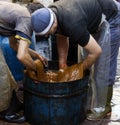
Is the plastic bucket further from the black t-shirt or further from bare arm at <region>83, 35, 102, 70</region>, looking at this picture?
the black t-shirt

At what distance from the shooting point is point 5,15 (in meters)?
2.67

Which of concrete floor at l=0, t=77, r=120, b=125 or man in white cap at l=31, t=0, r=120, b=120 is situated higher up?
man in white cap at l=31, t=0, r=120, b=120

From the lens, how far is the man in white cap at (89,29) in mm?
2424

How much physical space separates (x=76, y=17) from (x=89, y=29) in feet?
1.22

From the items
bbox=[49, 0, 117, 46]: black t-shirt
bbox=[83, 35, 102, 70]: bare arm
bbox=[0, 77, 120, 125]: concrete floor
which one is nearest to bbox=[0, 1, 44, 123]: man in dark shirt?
bbox=[49, 0, 117, 46]: black t-shirt

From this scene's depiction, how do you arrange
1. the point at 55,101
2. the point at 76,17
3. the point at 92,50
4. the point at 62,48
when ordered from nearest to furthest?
the point at 76,17 → the point at 92,50 → the point at 55,101 → the point at 62,48

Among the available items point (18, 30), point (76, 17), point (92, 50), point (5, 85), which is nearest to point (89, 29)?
point (92, 50)

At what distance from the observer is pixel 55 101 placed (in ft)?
9.00

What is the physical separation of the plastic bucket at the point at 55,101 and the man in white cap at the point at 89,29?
0.66ft

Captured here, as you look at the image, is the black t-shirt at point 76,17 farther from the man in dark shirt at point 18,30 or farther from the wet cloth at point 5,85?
the wet cloth at point 5,85

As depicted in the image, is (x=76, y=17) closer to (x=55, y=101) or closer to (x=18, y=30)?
(x=18, y=30)

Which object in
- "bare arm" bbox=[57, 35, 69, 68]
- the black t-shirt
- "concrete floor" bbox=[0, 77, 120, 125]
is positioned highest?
the black t-shirt

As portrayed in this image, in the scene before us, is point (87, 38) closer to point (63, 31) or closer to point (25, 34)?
point (63, 31)

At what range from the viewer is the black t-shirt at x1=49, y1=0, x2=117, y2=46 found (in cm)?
243
